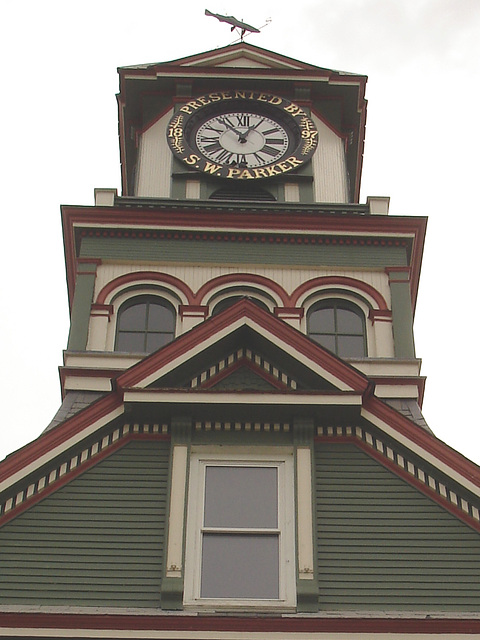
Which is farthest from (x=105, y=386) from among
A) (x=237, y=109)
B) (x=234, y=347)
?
(x=237, y=109)

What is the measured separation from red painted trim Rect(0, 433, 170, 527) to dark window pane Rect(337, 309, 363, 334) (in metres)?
5.76

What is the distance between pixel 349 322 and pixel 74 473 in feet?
22.8

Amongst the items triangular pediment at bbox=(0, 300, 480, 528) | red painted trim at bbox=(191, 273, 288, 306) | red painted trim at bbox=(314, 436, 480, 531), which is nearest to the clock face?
red painted trim at bbox=(191, 273, 288, 306)

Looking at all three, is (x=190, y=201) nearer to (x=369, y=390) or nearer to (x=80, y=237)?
(x=80, y=237)

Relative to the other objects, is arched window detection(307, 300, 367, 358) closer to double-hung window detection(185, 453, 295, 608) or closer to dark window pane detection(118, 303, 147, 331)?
dark window pane detection(118, 303, 147, 331)

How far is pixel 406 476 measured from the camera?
52.4ft

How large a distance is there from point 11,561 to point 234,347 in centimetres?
428

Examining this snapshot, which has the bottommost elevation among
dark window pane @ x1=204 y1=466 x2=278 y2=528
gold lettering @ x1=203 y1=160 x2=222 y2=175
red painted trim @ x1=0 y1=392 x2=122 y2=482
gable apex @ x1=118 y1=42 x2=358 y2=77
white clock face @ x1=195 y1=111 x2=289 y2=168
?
dark window pane @ x1=204 y1=466 x2=278 y2=528

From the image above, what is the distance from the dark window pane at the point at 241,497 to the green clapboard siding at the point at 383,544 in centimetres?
61

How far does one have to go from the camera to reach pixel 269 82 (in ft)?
89.2

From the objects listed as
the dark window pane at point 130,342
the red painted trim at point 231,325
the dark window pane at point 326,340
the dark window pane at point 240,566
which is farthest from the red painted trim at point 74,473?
the dark window pane at point 326,340

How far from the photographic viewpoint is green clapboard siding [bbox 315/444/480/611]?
47.9 feet

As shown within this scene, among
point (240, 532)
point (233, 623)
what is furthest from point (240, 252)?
point (233, 623)

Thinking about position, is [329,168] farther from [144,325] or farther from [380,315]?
[144,325]
